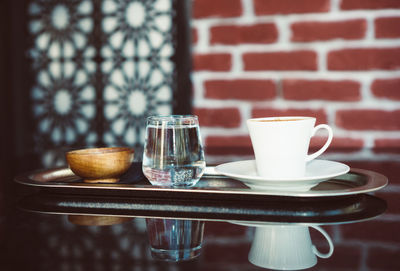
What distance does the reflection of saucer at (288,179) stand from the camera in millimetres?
491

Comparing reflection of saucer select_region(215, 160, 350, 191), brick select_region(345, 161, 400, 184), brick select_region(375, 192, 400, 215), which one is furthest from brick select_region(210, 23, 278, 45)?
brick select_region(375, 192, 400, 215)

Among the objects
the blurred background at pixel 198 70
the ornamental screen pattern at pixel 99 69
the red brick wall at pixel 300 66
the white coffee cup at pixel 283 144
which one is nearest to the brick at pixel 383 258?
the white coffee cup at pixel 283 144

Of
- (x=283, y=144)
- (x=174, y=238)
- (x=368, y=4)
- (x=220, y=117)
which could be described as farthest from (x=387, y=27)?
(x=174, y=238)

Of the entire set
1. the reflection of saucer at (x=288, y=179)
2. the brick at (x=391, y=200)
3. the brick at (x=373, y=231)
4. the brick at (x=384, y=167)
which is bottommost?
the brick at (x=384, y=167)

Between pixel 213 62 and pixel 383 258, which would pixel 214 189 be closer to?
pixel 383 258

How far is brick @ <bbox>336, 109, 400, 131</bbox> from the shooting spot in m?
1.18

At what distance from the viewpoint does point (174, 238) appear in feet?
1.26

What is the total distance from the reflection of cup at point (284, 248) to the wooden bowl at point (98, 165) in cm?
23

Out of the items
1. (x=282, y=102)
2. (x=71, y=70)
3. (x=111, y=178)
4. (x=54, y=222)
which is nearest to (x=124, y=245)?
(x=54, y=222)

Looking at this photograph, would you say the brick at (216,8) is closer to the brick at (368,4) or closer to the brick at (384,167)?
the brick at (368,4)

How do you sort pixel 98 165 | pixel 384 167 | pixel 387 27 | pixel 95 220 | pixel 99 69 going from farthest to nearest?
pixel 99 69
pixel 387 27
pixel 384 167
pixel 98 165
pixel 95 220

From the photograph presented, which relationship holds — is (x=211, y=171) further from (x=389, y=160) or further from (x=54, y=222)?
(x=389, y=160)

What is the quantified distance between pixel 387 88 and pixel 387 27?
15 centimetres

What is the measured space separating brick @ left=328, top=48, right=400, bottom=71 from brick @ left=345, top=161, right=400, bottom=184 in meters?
0.45
